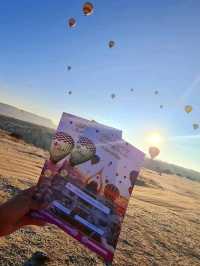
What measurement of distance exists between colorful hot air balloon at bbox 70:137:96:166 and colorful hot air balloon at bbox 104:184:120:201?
0.28 metres

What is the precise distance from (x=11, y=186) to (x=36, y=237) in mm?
2950

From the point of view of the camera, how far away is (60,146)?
253 centimetres

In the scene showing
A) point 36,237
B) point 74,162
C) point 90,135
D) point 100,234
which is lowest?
point 36,237

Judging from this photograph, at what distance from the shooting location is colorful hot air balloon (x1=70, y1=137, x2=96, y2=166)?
101 inches

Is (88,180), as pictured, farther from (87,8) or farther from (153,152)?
(153,152)

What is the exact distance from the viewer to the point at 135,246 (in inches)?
273

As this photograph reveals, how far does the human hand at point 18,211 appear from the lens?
91.1 inches

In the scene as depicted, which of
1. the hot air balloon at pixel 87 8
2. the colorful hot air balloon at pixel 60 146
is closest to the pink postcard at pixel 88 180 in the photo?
the colorful hot air balloon at pixel 60 146

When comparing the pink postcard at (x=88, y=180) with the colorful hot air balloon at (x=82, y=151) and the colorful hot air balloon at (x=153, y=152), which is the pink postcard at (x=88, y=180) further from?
the colorful hot air balloon at (x=153, y=152)

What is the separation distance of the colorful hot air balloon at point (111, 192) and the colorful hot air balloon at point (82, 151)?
283 mm

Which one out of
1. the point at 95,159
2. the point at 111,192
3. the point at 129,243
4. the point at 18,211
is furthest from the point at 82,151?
the point at 129,243

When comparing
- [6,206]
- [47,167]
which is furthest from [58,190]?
[6,206]

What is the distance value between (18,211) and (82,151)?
0.66 metres

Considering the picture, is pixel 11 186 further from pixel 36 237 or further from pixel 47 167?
pixel 47 167
